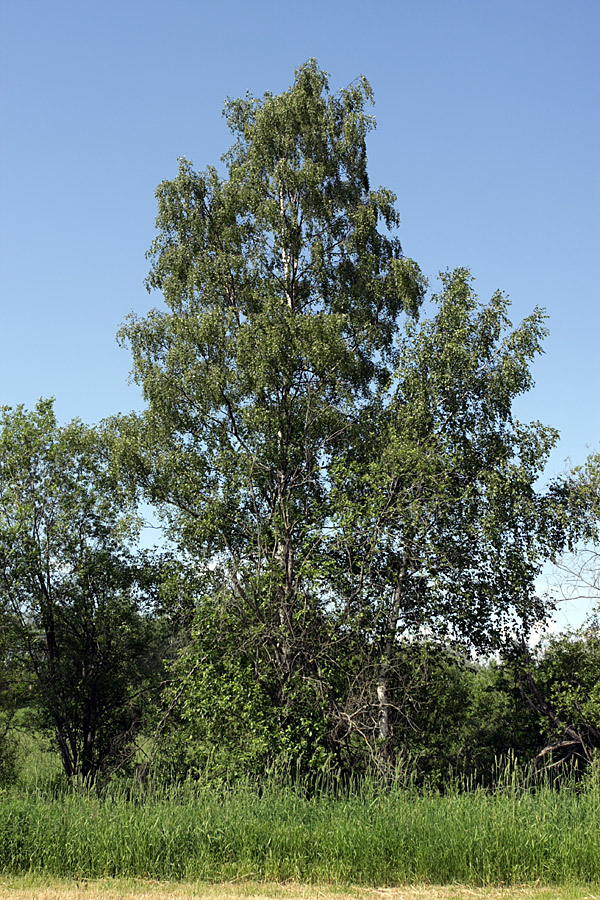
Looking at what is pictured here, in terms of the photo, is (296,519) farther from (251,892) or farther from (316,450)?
(251,892)

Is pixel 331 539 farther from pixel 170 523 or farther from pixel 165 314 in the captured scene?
pixel 165 314

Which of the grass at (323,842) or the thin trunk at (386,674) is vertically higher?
the thin trunk at (386,674)

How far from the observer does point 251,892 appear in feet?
26.4

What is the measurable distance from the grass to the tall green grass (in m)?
0.01

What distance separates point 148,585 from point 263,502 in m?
3.71

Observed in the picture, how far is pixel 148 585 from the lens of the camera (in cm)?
1942

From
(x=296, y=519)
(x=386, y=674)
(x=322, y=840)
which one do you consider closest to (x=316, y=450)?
(x=296, y=519)

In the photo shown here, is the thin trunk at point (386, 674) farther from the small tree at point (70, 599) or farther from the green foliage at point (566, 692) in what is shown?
the small tree at point (70, 599)

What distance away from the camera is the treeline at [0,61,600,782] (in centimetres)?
1516

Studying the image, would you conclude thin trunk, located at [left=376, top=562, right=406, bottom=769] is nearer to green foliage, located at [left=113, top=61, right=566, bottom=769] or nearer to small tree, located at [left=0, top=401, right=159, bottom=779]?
green foliage, located at [left=113, top=61, right=566, bottom=769]

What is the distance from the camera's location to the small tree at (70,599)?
59.1 ft

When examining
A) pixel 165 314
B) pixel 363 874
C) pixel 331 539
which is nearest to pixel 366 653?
pixel 331 539

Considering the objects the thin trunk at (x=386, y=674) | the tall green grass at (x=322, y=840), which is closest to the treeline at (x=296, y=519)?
the thin trunk at (x=386, y=674)

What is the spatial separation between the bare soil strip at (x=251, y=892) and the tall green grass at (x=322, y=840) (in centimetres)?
21
